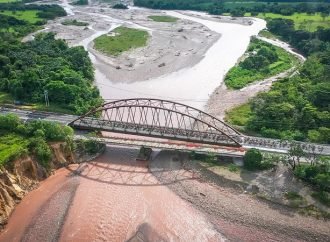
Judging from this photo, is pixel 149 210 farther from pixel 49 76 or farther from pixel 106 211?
pixel 49 76

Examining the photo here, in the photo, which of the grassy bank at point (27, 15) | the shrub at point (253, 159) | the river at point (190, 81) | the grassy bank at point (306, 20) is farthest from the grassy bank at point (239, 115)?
the grassy bank at point (27, 15)

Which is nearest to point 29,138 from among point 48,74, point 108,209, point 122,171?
point 122,171

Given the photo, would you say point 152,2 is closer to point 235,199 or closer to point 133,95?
point 133,95

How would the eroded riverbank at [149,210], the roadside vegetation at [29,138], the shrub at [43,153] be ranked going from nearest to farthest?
the eroded riverbank at [149,210] < the roadside vegetation at [29,138] < the shrub at [43,153]

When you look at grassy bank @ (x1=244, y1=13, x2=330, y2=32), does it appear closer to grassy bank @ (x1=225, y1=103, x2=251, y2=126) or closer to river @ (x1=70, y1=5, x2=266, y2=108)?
river @ (x1=70, y1=5, x2=266, y2=108)

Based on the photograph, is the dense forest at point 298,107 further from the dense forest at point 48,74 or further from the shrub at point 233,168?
the dense forest at point 48,74
